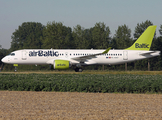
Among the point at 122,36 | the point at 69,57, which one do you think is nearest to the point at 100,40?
the point at 122,36

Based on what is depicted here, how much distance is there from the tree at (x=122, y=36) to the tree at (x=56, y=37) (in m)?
12.3

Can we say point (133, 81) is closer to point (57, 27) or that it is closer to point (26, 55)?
point (26, 55)

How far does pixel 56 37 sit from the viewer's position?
57375 millimetres

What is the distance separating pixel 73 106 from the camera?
11969 millimetres

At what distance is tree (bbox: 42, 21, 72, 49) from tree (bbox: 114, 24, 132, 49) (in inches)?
486

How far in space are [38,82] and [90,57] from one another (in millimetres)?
17218

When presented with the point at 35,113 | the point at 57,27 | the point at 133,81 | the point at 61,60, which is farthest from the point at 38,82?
the point at 57,27

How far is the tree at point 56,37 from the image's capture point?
182 feet

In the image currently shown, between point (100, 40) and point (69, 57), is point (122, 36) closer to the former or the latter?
point (100, 40)

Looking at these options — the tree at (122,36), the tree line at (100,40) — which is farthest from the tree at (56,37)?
the tree at (122,36)

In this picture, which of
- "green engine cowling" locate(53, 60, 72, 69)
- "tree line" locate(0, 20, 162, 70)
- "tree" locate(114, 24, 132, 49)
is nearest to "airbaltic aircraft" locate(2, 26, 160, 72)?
"green engine cowling" locate(53, 60, 72, 69)

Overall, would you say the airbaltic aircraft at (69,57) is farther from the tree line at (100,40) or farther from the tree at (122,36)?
the tree at (122,36)

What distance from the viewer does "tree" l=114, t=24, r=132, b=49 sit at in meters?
59.9

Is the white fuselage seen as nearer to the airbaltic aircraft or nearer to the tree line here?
the airbaltic aircraft
